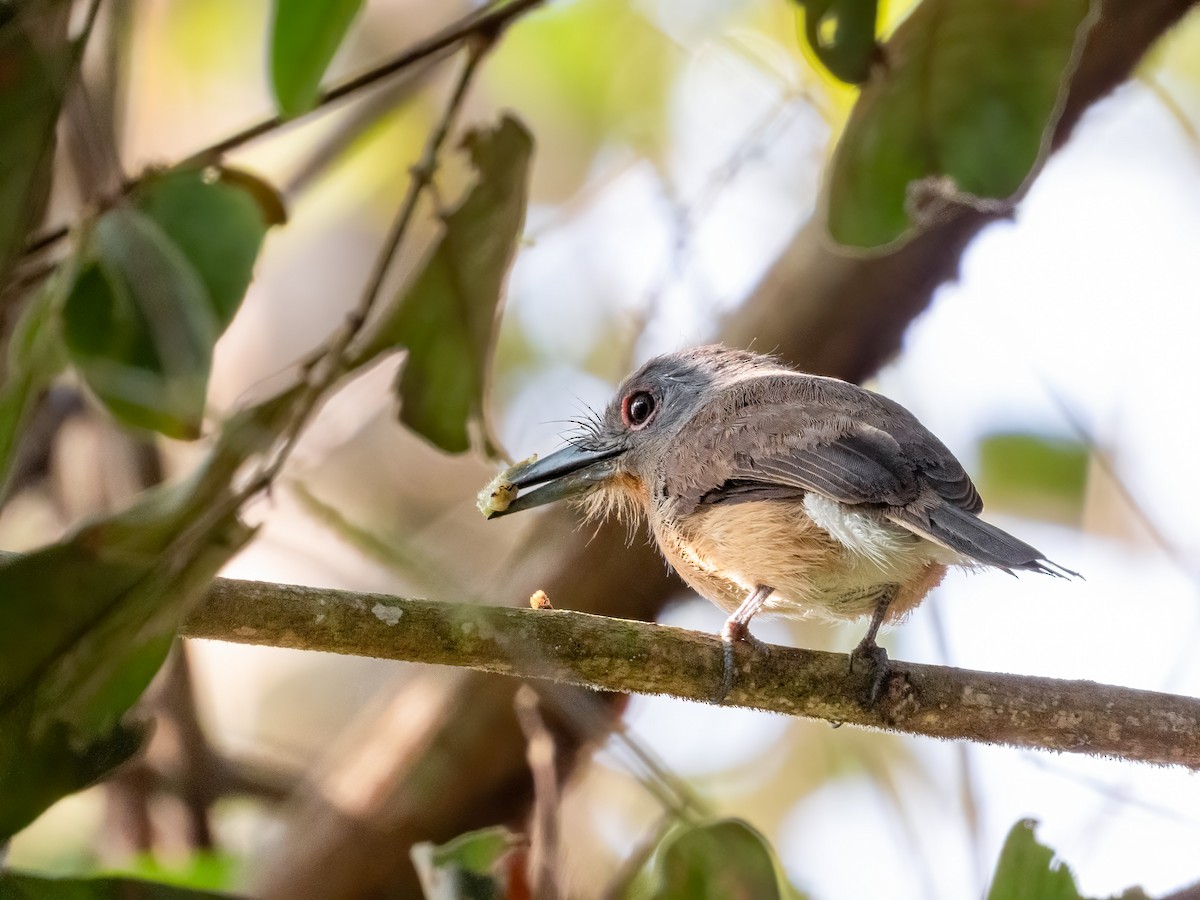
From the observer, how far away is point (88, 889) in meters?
1.39

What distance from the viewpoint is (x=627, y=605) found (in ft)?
9.79

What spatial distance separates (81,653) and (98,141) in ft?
2.32

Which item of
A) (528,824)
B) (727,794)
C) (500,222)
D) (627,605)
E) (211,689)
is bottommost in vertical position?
(211,689)

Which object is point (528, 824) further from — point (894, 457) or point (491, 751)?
point (894, 457)

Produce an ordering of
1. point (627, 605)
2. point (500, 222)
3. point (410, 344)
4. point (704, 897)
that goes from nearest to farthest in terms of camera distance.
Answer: point (704, 897) < point (410, 344) < point (500, 222) < point (627, 605)

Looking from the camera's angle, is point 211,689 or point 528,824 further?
point 211,689

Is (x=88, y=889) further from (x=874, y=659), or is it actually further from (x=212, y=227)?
(x=874, y=659)

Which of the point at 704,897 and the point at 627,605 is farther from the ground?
the point at 704,897

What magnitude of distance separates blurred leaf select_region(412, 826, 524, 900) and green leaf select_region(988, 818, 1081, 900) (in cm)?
65

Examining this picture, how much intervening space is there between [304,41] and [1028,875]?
1.38 metres

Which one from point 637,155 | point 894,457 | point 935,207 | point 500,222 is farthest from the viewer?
point 637,155

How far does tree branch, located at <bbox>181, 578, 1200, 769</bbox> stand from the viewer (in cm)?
166

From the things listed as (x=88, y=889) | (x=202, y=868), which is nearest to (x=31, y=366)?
(x=88, y=889)

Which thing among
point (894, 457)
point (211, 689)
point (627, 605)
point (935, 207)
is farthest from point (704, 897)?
point (211, 689)
